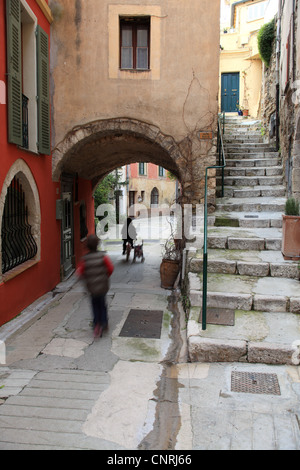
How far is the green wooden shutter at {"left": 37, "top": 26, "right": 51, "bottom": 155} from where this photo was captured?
7.03 meters

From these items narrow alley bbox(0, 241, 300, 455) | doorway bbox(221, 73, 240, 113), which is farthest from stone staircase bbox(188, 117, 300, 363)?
doorway bbox(221, 73, 240, 113)

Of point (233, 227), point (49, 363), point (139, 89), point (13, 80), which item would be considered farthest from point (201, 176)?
point (49, 363)

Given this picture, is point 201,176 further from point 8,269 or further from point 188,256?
point 8,269

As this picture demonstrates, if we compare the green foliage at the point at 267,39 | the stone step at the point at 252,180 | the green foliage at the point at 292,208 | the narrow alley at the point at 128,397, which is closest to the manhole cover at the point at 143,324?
the narrow alley at the point at 128,397

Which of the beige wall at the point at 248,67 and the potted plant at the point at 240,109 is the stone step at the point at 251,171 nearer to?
the potted plant at the point at 240,109

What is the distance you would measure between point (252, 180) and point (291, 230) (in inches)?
154

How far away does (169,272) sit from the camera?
7.99m

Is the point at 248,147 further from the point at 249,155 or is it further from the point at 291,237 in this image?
the point at 291,237

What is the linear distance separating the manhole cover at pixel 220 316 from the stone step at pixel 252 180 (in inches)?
194

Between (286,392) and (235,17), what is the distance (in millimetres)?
25517

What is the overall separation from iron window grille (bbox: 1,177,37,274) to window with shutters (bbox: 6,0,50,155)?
0.86 metres

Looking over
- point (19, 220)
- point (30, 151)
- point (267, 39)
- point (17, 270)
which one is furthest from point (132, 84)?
point (267, 39)
